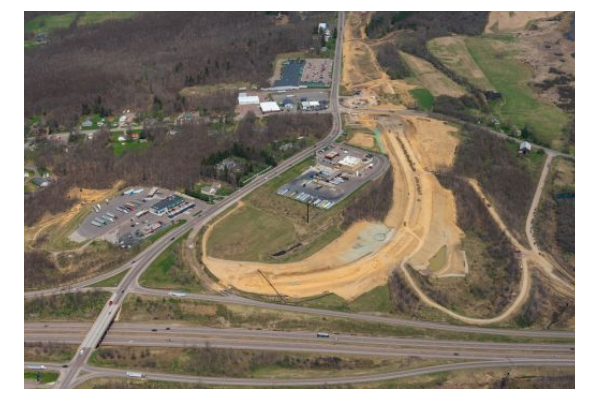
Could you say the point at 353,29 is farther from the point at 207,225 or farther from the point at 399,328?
the point at 399,328

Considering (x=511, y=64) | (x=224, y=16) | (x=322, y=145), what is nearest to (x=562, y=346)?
(x=322, y=145)

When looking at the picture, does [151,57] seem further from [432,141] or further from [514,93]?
[514,93]

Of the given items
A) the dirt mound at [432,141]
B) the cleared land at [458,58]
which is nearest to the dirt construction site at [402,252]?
the dirt mound at [432,141]

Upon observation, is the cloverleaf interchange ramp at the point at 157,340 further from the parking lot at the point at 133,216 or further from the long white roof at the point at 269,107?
the long white roof at the point at 269,107

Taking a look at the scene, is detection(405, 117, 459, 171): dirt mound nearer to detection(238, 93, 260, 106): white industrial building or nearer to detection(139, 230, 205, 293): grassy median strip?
detection(238, 93, 260, 106): white industrial building

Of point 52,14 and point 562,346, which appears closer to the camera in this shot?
point 562,346
